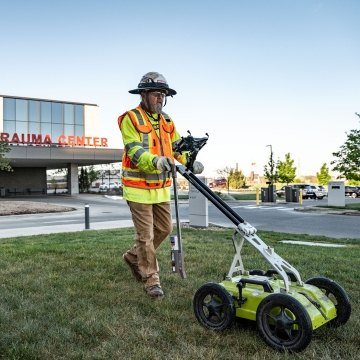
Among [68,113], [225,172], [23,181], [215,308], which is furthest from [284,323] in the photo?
[225,172]

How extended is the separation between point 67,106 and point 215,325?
4539cm

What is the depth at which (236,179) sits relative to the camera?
59.0 metres

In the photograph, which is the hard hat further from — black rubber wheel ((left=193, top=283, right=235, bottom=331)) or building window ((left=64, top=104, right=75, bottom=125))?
building window ((left=64, top=104, right=75, bottom=125))

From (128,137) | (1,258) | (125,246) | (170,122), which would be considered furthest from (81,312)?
(125,246)

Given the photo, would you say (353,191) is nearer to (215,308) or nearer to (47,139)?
(47,139)

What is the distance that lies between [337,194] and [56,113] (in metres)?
30.6

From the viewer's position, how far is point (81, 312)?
3.95 metres

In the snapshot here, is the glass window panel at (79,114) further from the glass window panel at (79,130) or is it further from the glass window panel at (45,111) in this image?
the glass window panel at (45,111)

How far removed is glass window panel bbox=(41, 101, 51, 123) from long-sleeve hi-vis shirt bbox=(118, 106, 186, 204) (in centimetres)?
4299

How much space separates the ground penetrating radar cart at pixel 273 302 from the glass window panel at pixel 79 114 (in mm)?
44715

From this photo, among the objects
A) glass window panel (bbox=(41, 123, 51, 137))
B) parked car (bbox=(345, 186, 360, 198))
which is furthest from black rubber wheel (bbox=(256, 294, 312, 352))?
parked car (bbox=(345, 186, 360, 198))

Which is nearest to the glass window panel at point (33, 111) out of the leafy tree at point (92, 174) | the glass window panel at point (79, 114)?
the glass window panel at point (79, 114)

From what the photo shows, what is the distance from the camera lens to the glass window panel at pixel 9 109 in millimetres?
43469

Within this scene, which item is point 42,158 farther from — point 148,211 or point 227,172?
point 148,211
